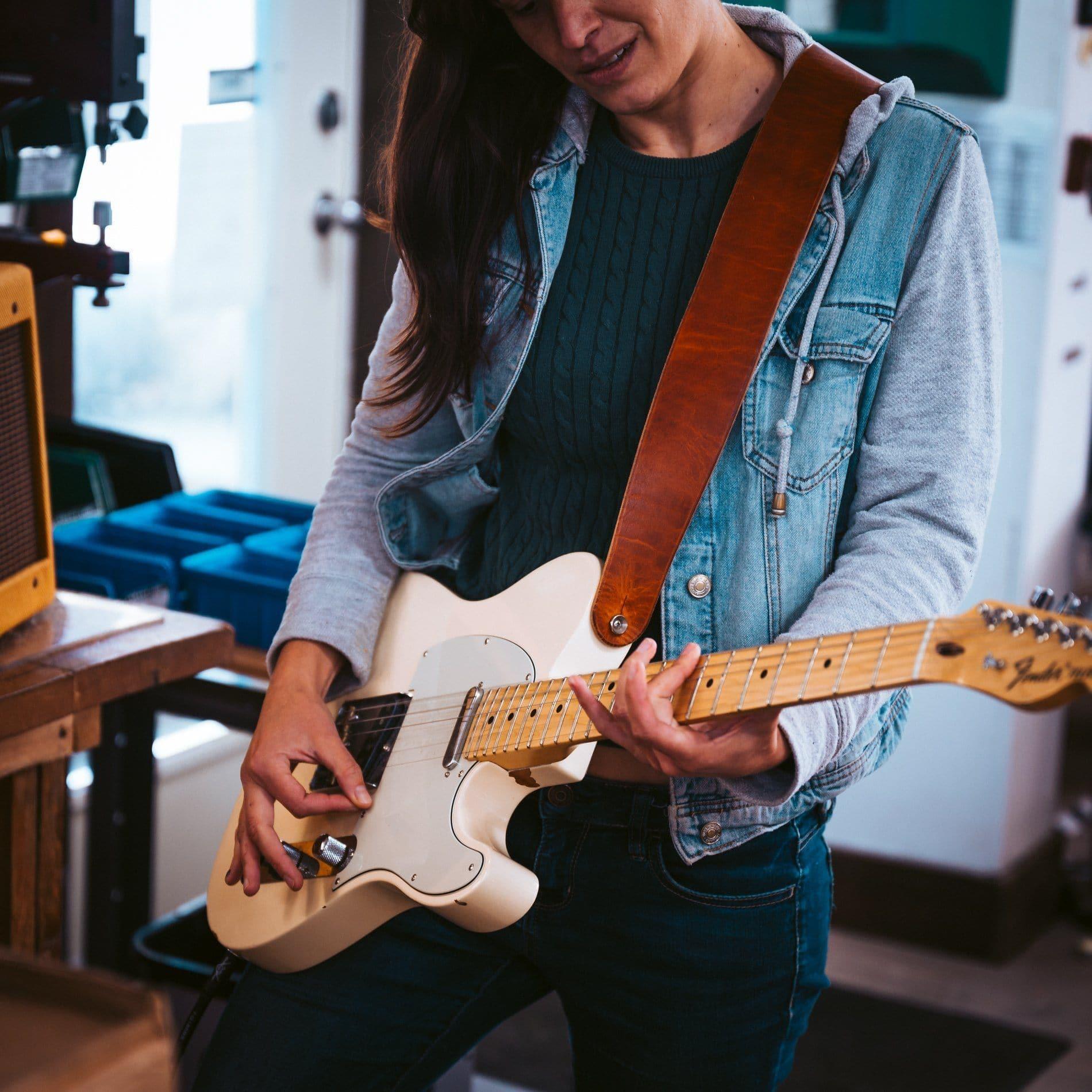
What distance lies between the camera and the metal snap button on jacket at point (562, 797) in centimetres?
108

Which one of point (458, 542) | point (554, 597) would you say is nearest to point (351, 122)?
point (458, 542)

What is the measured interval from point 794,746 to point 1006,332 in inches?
70.3

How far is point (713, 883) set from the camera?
40.9 inches

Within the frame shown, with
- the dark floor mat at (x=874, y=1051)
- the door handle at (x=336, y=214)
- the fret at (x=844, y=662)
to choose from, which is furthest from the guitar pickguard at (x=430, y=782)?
the door handle at (x=336, y=214)

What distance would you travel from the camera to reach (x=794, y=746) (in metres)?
0.91

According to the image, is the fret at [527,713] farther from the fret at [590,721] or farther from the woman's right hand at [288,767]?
the woman's right hand at [288,767]

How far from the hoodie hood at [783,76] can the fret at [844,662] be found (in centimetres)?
40

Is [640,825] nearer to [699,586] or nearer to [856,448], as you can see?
[699,586]

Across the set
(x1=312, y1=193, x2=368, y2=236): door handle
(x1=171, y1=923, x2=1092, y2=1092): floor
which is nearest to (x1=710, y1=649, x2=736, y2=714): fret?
(x1=171, y1=923, x2=1092, y2=1092): floor

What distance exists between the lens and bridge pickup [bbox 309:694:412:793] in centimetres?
118

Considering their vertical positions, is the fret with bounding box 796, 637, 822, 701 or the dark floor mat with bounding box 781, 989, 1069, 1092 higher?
the fret with bounding box 796, 637, 822, 701

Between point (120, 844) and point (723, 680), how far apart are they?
132 centimetres

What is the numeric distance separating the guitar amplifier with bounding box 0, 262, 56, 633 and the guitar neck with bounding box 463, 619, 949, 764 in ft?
1.98

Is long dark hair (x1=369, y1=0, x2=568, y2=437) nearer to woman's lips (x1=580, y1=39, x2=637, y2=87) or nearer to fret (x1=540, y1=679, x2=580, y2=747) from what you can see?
woman's lips (x1=580, y1=39, x2=637, y2=87)
